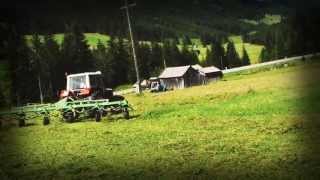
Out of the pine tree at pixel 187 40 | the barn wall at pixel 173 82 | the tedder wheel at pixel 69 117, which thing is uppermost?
the pine tree at pixel 187 40

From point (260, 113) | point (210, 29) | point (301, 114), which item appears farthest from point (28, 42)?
point (260, 113)

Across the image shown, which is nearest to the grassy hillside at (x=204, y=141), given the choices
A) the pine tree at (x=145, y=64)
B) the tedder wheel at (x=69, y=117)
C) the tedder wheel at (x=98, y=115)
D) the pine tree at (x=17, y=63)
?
the pine tree at (x=17, y=63)

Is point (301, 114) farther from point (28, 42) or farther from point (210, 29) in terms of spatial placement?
point (28, 42)

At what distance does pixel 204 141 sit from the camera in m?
8.34

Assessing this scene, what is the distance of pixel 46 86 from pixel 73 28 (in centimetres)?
91

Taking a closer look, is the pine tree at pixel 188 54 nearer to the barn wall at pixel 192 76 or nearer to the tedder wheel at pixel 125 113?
the barn wall at pixel 192 76

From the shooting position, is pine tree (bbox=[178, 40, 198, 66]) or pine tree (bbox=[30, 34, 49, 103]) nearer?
pine tree (bbox=[30, 34, 49, 103])

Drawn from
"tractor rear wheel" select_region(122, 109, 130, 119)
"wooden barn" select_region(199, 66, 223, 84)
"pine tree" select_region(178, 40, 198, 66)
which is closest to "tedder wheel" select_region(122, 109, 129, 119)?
"tractor rear wheel" select_region(122, 109, 130, 119)

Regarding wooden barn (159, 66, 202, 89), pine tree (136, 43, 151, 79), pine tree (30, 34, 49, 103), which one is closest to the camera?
pine tree (30, 34, 49, 103)

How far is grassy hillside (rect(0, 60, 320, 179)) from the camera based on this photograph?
84.4 inches

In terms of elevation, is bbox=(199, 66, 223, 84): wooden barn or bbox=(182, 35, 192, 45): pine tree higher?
bbox=(182, 35, 192, 45): pine tree

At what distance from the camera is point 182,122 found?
42.2 feet

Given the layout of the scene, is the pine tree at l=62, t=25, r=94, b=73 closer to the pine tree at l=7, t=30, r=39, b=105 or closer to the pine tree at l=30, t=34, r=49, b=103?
the pine tree at l=30, t=34, r=49, b=103

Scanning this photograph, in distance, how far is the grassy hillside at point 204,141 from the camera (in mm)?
2143
